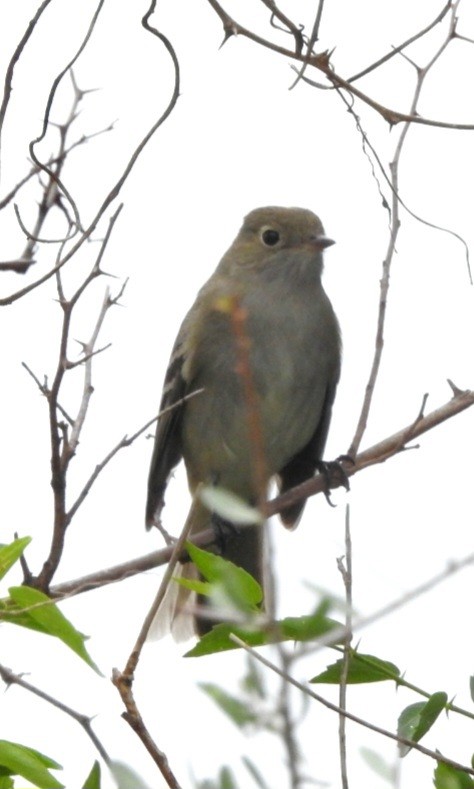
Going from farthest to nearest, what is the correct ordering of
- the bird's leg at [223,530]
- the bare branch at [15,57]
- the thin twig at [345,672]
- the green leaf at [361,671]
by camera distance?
the bird's leg at [223,530] → the bare branch at [15,57] → the green leaf at [361,671] → the thin twig at [345,672]

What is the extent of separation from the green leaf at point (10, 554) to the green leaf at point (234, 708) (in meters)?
1.27

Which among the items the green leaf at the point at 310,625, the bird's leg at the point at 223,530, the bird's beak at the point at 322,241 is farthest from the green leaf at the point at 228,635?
Answer: the bird's beak at the point at 322,241

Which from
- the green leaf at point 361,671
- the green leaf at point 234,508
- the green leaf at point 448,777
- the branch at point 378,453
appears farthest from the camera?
the branch at point 378,453

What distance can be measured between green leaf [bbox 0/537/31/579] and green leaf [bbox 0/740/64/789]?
1.23 feet

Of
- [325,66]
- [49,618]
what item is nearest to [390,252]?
[325,66]

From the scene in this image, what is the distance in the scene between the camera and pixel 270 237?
6.80m

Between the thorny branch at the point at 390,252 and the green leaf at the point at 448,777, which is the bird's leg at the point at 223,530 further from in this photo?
the green leaf at the point at 448,777

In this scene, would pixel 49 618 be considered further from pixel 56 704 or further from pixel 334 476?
pixel 334 476

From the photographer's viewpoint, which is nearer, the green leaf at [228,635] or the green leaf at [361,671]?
the green leaf at [228,635]

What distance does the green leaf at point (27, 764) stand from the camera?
2.30 metres

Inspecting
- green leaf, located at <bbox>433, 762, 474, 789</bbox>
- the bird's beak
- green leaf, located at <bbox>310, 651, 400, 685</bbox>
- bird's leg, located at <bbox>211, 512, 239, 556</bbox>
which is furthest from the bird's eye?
green leaf, located at <bbox>433, 762, 474, 789</bbox>

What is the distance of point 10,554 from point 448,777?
3.29ft

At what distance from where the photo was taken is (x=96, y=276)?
11.1ft

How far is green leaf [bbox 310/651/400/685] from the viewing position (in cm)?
250
